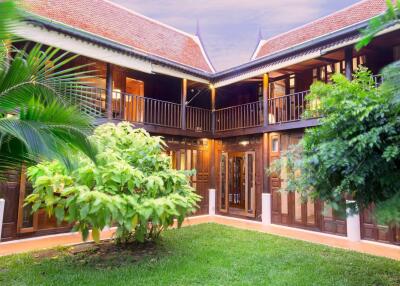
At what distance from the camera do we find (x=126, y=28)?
11.3m

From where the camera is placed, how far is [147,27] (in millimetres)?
12508

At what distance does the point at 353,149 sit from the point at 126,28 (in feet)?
33.1

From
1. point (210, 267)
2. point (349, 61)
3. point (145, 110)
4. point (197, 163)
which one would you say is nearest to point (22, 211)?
point (145, 110)

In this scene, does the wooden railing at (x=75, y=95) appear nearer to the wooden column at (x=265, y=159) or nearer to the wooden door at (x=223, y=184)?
the wooden column at (x=265, y=159)

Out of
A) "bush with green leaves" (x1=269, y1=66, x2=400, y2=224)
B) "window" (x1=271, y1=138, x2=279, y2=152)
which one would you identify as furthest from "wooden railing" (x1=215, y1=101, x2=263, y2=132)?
"bush with green leaves" (x1=269, y1=66, x2=400, y2=224)

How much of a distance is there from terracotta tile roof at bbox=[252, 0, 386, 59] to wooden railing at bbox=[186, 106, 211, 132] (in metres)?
3.71

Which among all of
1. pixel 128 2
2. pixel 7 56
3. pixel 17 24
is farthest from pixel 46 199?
pixel 128 2

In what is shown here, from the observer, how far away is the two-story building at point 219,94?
729cm

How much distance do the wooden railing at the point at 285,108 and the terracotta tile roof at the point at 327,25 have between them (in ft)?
8.32

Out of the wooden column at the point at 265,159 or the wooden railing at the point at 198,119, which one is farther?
the wooden railing at the point at 198,119

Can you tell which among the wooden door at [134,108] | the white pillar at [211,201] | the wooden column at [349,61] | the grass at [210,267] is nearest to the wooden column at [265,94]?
the wooden column at [349,61]

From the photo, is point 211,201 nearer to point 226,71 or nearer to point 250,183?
point 250,183

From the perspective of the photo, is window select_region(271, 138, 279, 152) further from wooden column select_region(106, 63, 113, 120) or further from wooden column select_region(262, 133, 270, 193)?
wooden column select_region(106, 63, 113, 120)

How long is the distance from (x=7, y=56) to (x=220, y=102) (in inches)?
404
